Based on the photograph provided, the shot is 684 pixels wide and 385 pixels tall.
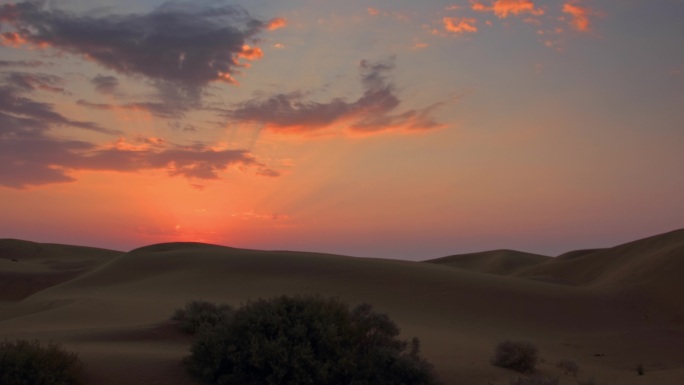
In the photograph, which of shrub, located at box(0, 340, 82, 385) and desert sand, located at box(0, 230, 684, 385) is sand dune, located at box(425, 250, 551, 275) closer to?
desert sand, located at box(0, 230, 684, 385)

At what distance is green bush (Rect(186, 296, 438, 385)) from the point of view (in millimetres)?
11633

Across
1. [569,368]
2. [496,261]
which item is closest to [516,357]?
[569,368]

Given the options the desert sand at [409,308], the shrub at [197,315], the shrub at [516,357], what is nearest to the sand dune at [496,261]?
the desert sand at [409,308]

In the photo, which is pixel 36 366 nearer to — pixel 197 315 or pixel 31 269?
pixel 197 315

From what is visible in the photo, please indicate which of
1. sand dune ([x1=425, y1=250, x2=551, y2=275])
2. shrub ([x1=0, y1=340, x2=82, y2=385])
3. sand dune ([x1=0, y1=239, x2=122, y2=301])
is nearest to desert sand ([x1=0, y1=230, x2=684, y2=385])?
sand dune ([x1=0, y1=239, x2=122, y2=301])

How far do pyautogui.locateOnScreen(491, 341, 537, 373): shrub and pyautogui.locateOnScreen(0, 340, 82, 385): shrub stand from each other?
34.4ft

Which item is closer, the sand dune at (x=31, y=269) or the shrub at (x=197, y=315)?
the shrub at (x=197, y=315)

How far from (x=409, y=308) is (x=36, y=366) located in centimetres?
2109

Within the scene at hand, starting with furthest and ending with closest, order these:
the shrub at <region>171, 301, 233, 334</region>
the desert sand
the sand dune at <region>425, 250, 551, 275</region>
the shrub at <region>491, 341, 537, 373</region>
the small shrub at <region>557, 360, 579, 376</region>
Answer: the sand dune at <region>425, 250, 551, 275</region>
the small shrub at <region>557, 360, 579, 376</region>
the shrub at <region>171, 301, 233, 334</region>
the shrub at <region>491, 341, 537, 373</region>
the desert sand

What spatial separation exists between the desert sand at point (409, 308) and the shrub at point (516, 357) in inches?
25.4

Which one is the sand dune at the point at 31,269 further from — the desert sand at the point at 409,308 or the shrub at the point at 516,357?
the shrub at the point at 516,357

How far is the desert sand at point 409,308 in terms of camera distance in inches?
620

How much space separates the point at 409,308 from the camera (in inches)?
1170

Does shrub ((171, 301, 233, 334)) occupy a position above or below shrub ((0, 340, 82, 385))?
above
